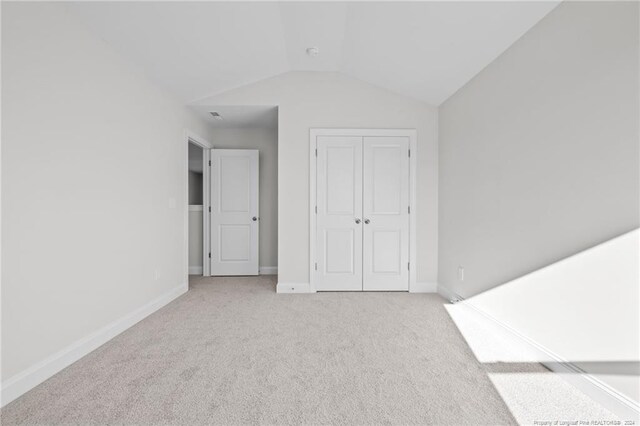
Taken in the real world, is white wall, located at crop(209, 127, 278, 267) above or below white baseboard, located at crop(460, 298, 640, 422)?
above

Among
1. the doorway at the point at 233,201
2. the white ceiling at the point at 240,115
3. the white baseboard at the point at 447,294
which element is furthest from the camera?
the doorway at the point at 233,201

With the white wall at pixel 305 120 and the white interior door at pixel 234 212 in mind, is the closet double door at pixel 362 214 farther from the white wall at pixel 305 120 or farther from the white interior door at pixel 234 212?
the white interior door at pixel 234 212

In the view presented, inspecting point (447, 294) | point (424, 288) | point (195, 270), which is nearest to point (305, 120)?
point (424, 288)

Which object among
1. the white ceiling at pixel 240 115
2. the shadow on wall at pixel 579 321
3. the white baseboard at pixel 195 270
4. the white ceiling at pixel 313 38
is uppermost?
the white ceiling at pixel 313 38

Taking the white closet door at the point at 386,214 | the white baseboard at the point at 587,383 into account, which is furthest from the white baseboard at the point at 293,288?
the white baseboard at the point at 587,383

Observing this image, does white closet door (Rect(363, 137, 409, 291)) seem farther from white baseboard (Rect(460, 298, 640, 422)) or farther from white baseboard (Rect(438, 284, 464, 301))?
white baseboard (Rect(460, 298, 640, 422))

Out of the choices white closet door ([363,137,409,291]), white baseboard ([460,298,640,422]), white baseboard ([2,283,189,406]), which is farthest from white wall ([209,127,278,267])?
white baseboard ([460,298,640,422])

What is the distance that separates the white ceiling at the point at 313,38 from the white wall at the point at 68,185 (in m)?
0.35

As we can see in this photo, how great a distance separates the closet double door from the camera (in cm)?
365

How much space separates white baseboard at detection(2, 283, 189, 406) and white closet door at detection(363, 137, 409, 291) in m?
2.53

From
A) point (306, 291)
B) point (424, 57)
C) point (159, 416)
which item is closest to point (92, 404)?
point (159, 416)

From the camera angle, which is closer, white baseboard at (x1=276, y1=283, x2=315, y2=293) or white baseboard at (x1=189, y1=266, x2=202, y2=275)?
white baseboard at (x1=276, y1=283, x2=315, y2=293)

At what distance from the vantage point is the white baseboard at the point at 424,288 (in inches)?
144

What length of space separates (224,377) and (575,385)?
2.06m
